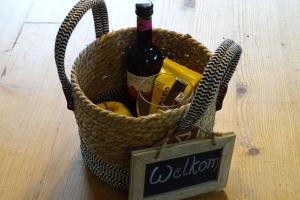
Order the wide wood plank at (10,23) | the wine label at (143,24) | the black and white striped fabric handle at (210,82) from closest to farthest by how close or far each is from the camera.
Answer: the black and white striped fabric handle at (210,82) → the wine label at (143,24) → the wide wood plank at (10,23)

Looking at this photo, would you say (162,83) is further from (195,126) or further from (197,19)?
(197,19)

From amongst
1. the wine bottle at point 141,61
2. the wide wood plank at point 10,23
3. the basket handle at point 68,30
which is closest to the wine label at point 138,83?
the wine bottle at point 141,61

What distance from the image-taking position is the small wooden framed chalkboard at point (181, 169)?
0.65 m

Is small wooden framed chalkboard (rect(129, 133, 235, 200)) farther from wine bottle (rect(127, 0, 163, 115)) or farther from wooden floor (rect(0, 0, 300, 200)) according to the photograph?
wine bottle (rect(127, 0, 163, 115))

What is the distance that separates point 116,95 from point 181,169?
0.23 m

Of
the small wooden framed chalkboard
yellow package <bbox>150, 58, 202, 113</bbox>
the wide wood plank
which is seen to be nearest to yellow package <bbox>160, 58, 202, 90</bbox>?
yellow package <bbox>150, 58, 202, 113</bbox>

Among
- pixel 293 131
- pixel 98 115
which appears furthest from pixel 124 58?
pixel 293 131

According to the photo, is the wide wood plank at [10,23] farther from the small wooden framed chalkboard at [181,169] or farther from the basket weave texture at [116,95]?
the small wooden framed chalkboard at [181,169]

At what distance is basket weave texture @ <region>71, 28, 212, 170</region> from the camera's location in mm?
622

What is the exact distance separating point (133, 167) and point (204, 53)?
0.23 m

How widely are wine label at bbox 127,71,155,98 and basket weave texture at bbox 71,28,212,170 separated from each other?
0.05 meters

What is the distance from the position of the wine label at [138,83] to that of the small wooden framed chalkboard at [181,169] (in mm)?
160

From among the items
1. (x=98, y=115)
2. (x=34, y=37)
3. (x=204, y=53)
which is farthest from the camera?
(x=34, y=37)

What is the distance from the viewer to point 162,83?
30.1 inches
